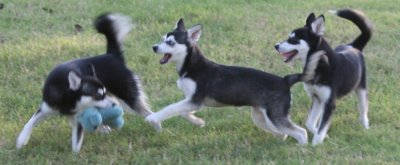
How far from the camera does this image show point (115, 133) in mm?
5844

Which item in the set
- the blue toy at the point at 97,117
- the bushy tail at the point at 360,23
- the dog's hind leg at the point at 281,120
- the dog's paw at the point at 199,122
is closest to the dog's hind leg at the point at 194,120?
the dog's paw at the point at 199,122

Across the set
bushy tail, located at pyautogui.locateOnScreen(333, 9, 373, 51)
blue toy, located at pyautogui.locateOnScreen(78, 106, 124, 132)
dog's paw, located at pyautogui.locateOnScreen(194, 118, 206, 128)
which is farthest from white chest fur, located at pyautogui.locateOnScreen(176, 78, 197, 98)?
bushy tail, located at pyautogui.locateOnScreen(333, 9, 373, 51)

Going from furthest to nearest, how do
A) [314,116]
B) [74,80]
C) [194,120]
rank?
[194,120], [314,116], [74,80]

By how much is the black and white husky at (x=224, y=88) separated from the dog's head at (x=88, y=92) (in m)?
0.45

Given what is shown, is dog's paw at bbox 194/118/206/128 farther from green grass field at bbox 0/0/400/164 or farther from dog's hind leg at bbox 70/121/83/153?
dog's hind leg at bbox 70/121/83/153

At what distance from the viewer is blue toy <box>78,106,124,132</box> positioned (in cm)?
521

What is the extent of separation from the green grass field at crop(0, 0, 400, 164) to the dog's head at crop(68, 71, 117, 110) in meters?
0.40

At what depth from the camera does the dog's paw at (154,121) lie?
5.52m

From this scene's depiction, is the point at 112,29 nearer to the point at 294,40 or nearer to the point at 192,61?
the point at 192,61

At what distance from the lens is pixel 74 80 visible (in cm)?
514

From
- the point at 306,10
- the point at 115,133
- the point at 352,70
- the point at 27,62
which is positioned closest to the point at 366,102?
the point at 352,70

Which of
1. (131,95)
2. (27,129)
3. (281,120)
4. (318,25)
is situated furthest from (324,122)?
(27,129)

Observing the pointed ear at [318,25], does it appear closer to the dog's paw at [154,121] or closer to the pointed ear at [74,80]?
the dog's paw at [154,121]

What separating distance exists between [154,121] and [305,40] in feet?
4.61
